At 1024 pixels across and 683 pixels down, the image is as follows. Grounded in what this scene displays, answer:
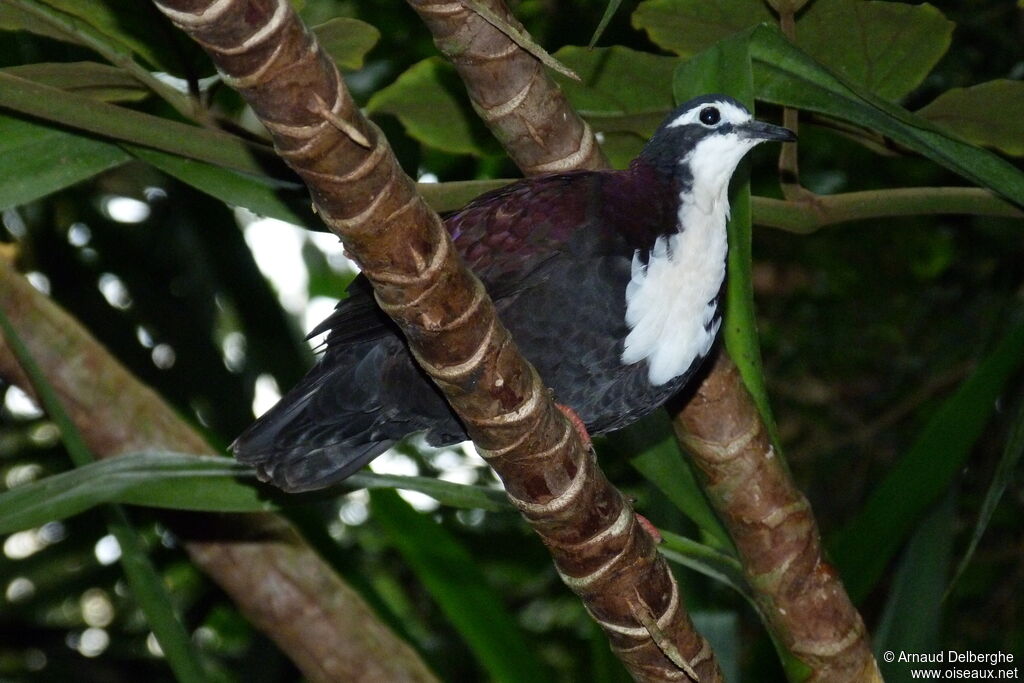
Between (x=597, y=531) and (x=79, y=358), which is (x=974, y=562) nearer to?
(x=597, y=531)

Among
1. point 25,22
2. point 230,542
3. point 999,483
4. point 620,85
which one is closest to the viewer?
point 999,483

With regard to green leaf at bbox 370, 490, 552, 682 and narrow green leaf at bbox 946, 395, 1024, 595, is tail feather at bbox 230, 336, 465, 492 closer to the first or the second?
green leaf at bbox 370, 490, 552, 682

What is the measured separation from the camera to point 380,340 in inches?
67.3

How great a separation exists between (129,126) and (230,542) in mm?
907

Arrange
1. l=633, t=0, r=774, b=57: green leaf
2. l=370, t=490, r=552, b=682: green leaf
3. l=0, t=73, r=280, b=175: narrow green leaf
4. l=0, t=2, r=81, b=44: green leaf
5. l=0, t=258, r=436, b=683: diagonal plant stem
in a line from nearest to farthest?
1. l=0, t=73, r=280, b=175: narrow green leaf
2. l=0, t=2, r=81, b=44: green leaf
3. l=633, t=0, r=774, b=57: green leaf
4. l=370, t=490, r=552, b=682: green leaf
5. l=0, t=258, r=436, b=683: diagonal plant stem

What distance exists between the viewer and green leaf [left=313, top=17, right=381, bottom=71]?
1694 millimetres

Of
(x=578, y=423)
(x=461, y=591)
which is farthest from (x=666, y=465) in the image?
(x=461, y=591)

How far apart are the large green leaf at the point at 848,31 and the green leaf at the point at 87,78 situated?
77cm

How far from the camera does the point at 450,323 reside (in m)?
1.14

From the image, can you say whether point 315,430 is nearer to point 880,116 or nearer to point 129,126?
point 129,126

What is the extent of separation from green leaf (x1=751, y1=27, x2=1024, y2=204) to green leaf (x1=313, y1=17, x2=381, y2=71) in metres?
0.55

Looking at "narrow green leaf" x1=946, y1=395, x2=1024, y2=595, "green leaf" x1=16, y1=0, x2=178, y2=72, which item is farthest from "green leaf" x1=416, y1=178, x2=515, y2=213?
"narrow green leaf" x1=946, y1=395, x2=1024, y2=595

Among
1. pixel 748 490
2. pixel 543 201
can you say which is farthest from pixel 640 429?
pixel 543 201

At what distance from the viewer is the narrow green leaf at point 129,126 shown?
5.06 feet
